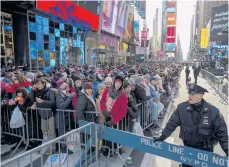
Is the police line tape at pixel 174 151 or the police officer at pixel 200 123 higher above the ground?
the police officer at pixel 200 123

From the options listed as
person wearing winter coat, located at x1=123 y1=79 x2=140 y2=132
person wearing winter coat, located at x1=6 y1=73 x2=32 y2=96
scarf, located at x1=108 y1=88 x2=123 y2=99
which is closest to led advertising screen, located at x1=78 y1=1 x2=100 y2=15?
person wearing winter coat, located at x1=6 y1=73 x2=32 y2=96

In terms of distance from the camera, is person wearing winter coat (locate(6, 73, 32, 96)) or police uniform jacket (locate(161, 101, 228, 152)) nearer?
police uniform jacket (locate(161, 101, 228, 152))

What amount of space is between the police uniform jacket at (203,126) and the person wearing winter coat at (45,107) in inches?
118

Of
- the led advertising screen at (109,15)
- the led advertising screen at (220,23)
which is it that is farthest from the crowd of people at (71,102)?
the led advertising screen at (109,15)

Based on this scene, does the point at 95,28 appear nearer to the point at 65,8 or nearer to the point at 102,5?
the point at 102,5

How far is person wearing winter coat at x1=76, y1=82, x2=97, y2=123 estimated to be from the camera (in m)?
4.96

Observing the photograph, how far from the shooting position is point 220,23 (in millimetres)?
23047

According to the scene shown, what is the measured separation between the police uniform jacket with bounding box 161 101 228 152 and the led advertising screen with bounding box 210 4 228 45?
70.8ft

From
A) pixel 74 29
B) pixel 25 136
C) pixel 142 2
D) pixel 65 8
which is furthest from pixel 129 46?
pixel 25 136

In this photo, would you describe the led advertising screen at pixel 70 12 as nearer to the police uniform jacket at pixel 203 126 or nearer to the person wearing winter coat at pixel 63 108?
the person wearing winter coat at pixel 63 108

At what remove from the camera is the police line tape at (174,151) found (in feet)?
9.56

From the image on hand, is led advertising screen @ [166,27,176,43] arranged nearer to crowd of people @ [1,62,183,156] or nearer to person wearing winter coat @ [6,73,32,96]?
person wearing winter coat @ [6,73,32,96]

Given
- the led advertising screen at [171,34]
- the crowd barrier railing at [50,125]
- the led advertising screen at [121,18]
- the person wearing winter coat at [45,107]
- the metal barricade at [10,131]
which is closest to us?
the crowd barrier railing at [50,125]

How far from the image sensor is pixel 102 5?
33562 millimetres
